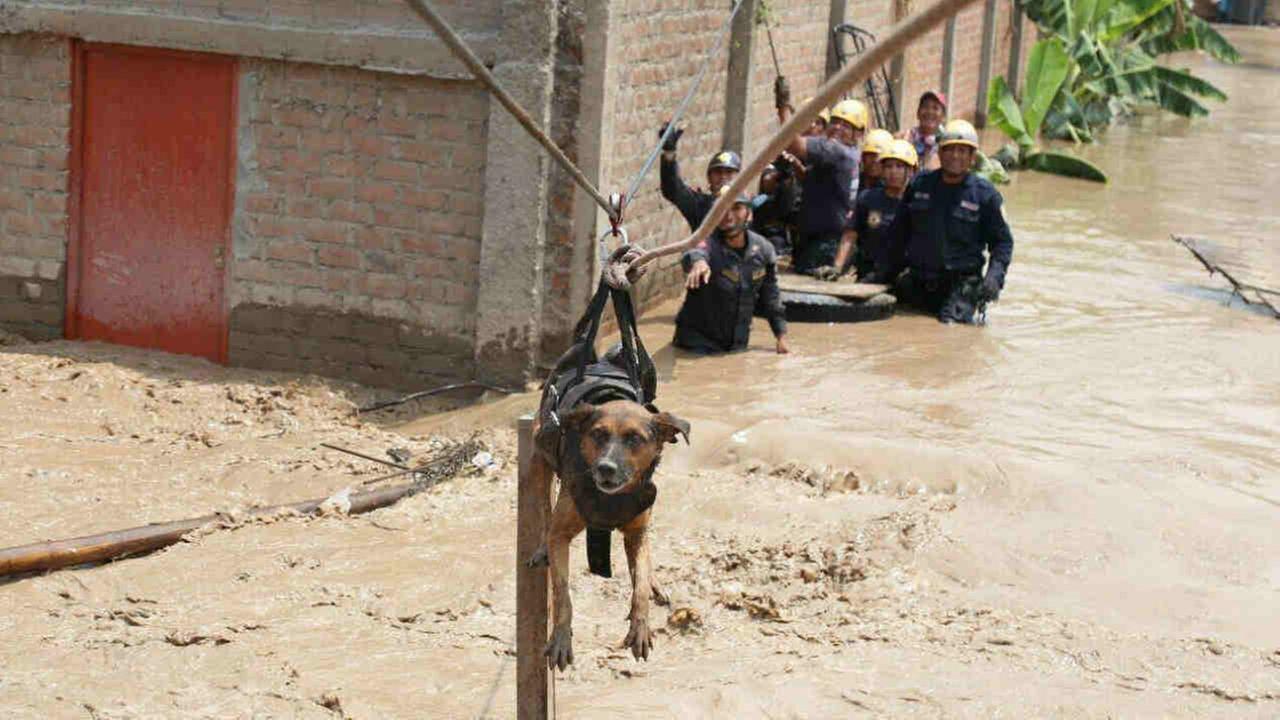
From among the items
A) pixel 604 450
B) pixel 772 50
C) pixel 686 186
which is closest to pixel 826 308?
pixel 686 186

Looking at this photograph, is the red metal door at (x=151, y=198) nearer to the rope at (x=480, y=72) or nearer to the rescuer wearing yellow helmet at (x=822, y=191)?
the rescuer wearing yellow helmet at (x=822, y=191)

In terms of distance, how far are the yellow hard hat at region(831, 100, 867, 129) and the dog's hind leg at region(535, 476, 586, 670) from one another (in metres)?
9.27

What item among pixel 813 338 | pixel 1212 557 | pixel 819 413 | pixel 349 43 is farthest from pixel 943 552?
pixel 349 43

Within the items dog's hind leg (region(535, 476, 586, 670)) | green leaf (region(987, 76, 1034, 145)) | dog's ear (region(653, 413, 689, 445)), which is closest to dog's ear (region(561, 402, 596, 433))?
dog's ear (region(653, 413, 689, 445))

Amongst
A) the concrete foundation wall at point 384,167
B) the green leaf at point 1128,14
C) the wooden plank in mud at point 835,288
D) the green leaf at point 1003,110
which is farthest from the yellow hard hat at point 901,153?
the green leaf at point 1128,14

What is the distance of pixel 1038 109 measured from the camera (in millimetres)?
20156

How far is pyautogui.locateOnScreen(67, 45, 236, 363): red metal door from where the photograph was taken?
1097cm

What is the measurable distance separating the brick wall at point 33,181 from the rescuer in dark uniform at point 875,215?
5.61m

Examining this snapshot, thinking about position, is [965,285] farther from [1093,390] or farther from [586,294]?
[586,294]

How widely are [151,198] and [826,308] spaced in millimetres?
4791

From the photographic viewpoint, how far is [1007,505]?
27.0 feet

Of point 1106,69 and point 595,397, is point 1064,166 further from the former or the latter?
point 595,397

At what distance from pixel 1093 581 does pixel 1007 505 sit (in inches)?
33.7

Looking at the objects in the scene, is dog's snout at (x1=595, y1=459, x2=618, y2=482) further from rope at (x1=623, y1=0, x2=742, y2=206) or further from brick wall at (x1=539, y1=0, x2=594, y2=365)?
brick wall at (x1=539, y1=0, x2=594, y2=365)
